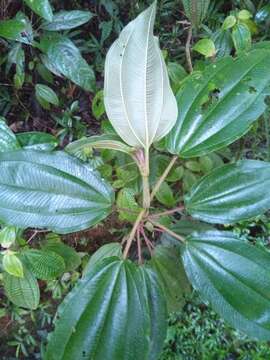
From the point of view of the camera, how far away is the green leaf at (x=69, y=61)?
1.12 m

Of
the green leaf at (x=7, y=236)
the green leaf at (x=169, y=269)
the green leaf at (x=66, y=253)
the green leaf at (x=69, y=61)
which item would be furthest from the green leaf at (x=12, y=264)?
the green leaf at (x=69, y=61)

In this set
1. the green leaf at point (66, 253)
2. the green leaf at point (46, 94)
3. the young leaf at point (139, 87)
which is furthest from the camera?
the green leaf at point (46, 94)

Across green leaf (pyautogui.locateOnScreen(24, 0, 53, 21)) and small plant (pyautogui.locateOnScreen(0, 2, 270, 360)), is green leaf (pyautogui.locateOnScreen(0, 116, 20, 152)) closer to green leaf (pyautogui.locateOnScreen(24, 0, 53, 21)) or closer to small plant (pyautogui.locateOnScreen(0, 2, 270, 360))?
small plant (pyautogui.locateOnScreen(0, 2, 270, 360))

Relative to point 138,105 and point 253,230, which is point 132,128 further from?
point 253,230

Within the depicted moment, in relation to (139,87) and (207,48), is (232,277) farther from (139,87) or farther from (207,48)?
(207,48)

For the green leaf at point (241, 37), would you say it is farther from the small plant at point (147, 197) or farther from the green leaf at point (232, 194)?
the green leaf at point (232, 194)

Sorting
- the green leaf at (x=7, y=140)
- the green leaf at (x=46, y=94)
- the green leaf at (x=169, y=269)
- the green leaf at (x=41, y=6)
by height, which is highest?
the green leaf at (x=41, y=6)

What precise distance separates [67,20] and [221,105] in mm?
566

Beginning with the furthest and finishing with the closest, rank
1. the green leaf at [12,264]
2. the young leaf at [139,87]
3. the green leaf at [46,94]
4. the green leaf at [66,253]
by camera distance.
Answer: the green leaf at [46,94]
the green leaf at [66,253]
the green leaf at [12,264]
the young leaf at [139,87]

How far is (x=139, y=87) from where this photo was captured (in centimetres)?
69

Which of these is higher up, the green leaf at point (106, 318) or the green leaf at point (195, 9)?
the green leaf at point (195, 9)

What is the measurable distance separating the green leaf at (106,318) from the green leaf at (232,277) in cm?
10

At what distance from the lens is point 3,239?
0.83 m

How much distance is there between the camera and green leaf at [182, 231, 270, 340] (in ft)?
2.27
